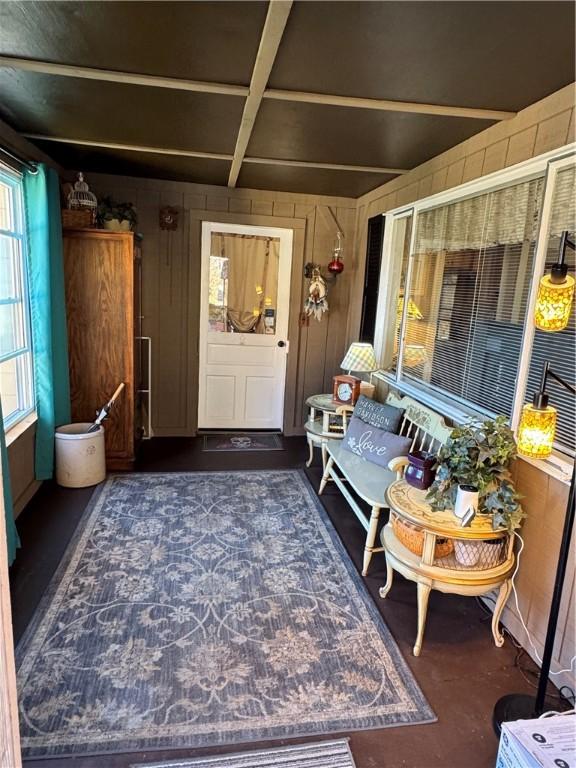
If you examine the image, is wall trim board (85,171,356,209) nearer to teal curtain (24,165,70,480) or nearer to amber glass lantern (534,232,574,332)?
teal curtain (24,165,70,480)

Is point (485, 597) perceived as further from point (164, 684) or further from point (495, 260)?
point (495, 260)

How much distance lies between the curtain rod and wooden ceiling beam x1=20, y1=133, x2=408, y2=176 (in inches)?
8.2

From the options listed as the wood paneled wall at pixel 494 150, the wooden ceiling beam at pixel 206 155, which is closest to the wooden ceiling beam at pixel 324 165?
the wooden ceiling beam at pixel 206 155

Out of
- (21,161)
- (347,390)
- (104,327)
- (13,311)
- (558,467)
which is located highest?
(21,161)

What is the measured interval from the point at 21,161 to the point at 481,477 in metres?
3.14

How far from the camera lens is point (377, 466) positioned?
10.0 ft

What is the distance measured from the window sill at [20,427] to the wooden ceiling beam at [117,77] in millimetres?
1974

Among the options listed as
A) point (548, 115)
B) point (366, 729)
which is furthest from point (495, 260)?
point (366, 729)

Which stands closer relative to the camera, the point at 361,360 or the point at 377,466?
the point at 377,466

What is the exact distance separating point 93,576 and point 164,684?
84 cm

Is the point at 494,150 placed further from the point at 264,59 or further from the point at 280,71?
the point at 264,59

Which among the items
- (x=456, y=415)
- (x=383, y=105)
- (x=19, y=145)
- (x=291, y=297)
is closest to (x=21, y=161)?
(x=19, y=145)

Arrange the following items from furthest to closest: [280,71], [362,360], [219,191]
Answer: [219,191] < [362,360] < [280,71]

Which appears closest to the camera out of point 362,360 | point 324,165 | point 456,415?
point 456,415
